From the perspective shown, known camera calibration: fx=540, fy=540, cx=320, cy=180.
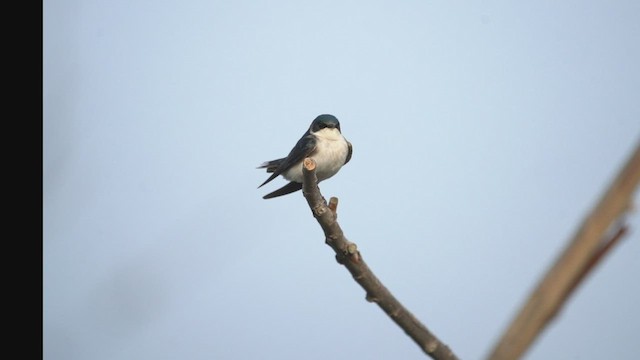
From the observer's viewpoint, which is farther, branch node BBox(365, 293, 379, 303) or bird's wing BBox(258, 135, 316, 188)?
bird's wing BBox(258, 135, 316, 188)

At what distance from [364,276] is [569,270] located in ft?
6.72

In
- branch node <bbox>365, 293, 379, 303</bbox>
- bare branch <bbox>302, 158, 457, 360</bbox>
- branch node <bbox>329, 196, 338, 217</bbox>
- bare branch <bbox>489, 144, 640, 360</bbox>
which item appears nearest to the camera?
bare branch <bbox>489, 144, 640, 360</bbox>

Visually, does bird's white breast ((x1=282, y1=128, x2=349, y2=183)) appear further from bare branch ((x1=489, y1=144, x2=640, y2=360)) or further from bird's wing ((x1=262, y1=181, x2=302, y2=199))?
bare branch ((x1=489, y1=144, x2=640, y2=360))

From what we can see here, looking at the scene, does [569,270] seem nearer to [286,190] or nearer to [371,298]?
[371,298]

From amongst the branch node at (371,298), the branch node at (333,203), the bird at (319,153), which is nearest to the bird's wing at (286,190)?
the bird at (319,153)

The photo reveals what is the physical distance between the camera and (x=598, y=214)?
50 centimetres

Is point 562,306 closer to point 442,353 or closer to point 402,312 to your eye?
point 442,353

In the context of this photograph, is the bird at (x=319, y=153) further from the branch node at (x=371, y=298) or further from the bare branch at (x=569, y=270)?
the bare branch at (x=569, y=270)

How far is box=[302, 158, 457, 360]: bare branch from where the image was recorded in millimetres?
1889

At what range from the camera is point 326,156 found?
580 cm

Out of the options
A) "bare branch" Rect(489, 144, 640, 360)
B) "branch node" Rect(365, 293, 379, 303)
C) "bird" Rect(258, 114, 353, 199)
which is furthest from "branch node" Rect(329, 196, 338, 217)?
"bare branch" Rect(489, 144, 640, 360)

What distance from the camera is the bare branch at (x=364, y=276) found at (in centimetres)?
189

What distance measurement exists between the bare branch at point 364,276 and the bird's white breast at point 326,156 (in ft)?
7.02
